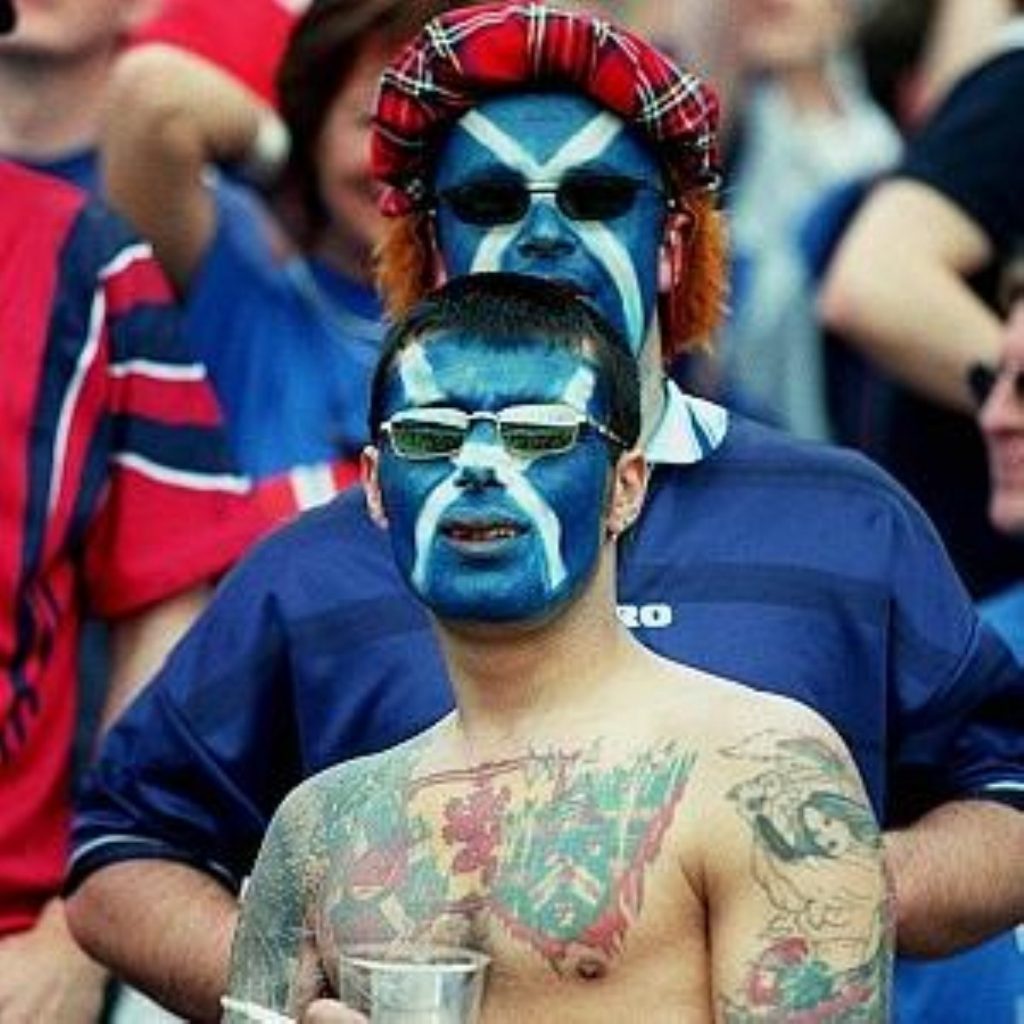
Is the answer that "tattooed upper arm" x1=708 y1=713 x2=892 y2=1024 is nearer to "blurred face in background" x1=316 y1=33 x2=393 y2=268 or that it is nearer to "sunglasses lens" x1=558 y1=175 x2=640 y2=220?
"sunglasses lens" x1=558 y1=175 x2=640 y2=220

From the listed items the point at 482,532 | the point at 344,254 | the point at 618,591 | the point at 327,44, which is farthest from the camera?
the point at 344,254

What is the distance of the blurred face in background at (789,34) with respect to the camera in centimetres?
948

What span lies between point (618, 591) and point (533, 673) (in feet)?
2.30

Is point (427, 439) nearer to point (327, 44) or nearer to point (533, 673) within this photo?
point (533, 673)

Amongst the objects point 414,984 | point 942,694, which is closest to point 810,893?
point 414,984

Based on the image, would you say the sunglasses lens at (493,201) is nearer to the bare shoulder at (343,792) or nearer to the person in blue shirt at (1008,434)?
the bare shoulder at (343,792)

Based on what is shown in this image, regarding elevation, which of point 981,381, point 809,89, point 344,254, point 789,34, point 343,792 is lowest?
point 809,89

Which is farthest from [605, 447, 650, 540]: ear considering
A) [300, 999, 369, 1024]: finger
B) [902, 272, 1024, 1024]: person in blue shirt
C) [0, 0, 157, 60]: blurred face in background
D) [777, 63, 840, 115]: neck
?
[777, 63, 840, 115]: neck

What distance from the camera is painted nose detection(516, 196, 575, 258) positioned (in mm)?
5039

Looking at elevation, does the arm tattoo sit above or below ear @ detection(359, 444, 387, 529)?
below

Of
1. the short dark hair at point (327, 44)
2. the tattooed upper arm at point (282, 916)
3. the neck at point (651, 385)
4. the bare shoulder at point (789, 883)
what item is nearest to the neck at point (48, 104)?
the short dark hair at point (327, 44)

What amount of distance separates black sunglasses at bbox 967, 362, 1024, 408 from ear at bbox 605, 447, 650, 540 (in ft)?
6.75

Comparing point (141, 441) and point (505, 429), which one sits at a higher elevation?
point (505, 429)

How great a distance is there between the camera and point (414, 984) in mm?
3965
